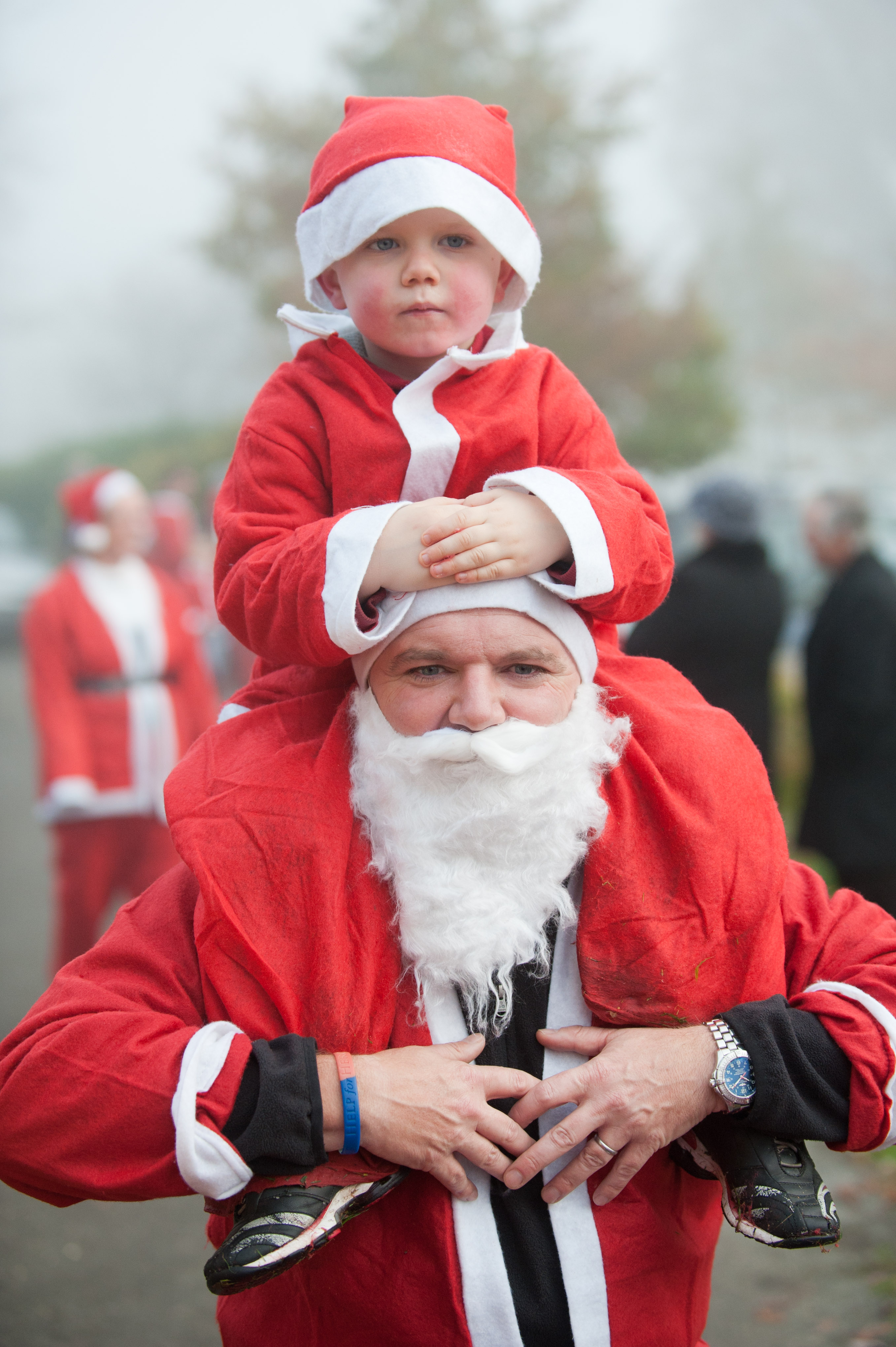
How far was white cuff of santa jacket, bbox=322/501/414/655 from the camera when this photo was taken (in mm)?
1426

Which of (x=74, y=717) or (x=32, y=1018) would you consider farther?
(x=74, y=717)

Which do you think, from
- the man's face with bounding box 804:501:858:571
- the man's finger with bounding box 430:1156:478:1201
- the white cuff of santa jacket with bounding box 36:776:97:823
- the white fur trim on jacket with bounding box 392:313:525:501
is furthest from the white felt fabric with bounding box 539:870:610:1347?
the man's face with bounding box 804:501:858:571

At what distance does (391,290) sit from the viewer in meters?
1.58

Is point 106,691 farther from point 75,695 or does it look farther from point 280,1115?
point 280,1115

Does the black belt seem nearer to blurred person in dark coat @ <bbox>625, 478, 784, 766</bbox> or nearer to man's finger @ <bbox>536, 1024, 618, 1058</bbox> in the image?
blurred person in dark coat @ <bbox>625, 478, 784, 766</bbox>

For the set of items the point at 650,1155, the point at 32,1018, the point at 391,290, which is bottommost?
the point at 650,1155

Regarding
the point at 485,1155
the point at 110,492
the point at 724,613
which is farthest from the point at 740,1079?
the point at 110,492

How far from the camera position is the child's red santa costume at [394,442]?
147 cm

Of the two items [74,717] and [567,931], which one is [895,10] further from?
[567,931]

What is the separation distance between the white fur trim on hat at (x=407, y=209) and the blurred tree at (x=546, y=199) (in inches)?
438

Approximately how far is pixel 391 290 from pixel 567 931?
39.4 inches

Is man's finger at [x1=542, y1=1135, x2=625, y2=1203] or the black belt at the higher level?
the black belt

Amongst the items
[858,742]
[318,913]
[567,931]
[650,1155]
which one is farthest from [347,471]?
[858,742]

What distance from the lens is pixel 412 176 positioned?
4.99 ft
